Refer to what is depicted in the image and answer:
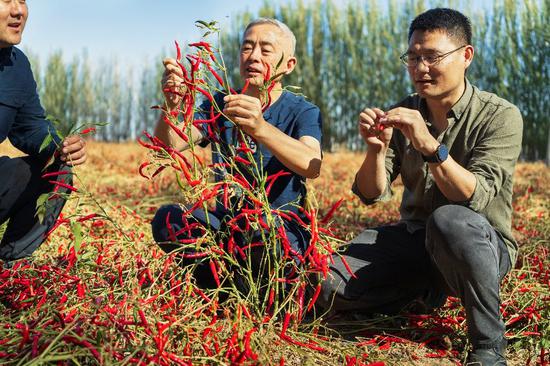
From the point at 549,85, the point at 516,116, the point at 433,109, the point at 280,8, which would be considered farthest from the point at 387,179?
the point at 280,8

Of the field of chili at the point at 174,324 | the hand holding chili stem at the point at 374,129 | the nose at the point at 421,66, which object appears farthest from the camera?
the nose at the point at 421,66

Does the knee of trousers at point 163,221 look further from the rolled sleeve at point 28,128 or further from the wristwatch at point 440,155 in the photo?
the wristwatch at point 440,155

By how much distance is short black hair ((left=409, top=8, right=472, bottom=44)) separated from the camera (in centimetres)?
280

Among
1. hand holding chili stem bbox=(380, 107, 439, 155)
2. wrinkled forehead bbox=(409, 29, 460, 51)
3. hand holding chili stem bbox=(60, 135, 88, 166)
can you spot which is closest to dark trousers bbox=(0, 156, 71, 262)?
hand holding chili stem bbox=(60, 135, 88, 166)

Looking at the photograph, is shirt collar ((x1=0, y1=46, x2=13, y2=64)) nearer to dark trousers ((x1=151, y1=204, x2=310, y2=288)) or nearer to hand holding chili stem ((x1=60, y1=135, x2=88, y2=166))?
hand holding chili stem ((x1=60, y1=135, x2=88, y2=166))

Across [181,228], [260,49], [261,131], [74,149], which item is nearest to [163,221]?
[181,228]

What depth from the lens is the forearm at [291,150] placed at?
98.3 inches

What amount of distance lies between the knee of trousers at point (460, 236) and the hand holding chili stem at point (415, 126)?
26 cm

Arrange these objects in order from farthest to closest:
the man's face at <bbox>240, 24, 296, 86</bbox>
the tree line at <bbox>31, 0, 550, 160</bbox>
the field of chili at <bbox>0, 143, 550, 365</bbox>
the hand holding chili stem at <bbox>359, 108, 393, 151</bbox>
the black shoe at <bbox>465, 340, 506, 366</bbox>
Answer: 1. the tree line at <bbox>31, 0, 550, 160</bbox>
2. the man's face at <bbox>240, 24, 296, 86</bbox>
3. the hand holding chili stem at <bbox>359, 108, 393, 151</bbox>
4. the black shoe at <bbox>465, 340, 506, 366</bbox>
5. the field of chili at <bbox>0, 143, 550, 365</bbox>

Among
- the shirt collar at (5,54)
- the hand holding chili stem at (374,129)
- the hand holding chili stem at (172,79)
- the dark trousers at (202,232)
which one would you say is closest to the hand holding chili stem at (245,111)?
the hand holding chili stem at (172,79)

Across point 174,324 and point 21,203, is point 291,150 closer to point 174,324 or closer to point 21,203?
point 174,324

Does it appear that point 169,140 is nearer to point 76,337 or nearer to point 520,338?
point 76,337

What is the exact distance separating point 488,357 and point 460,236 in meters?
0.46

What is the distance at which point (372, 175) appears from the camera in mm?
2867
